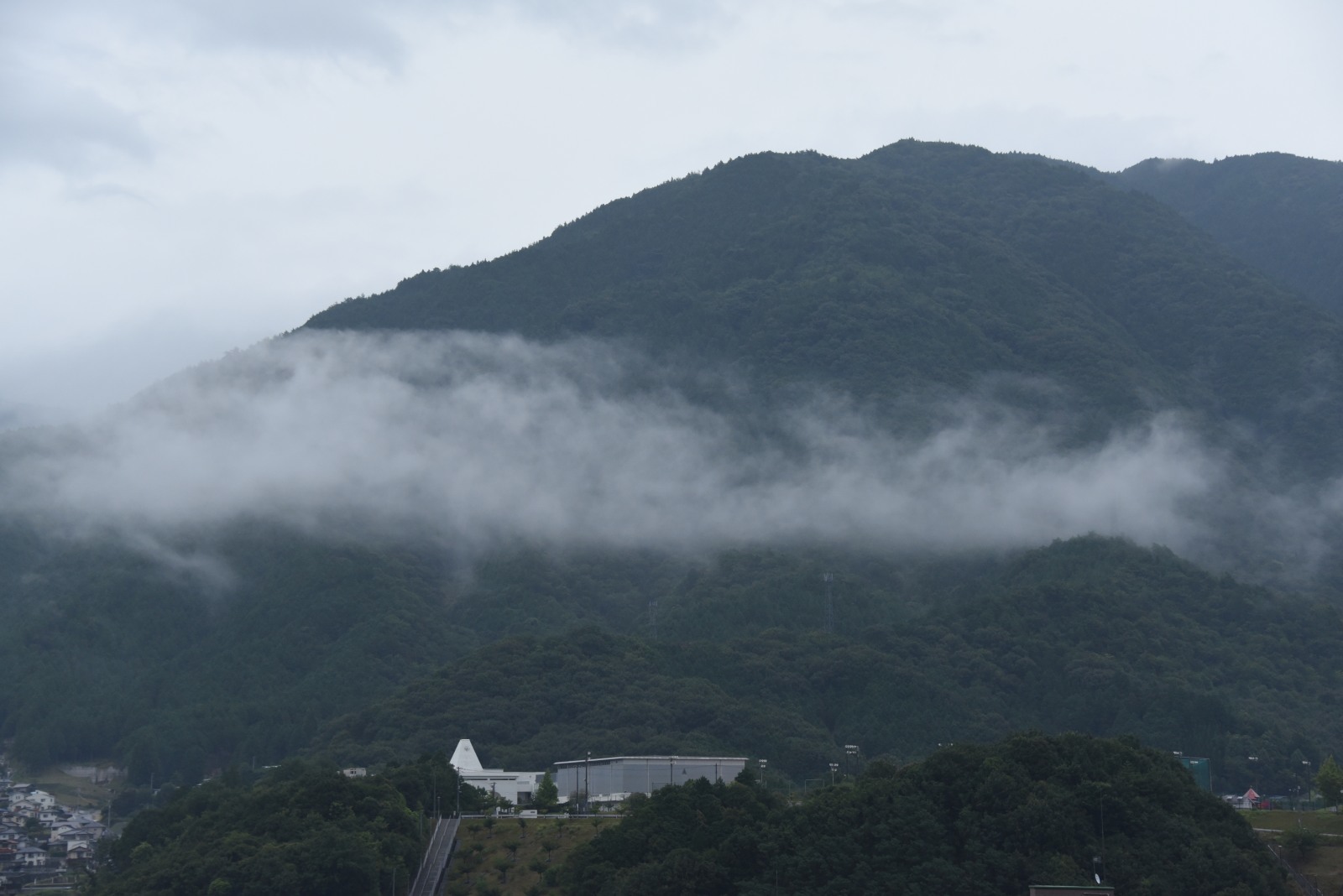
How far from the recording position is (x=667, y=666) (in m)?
140

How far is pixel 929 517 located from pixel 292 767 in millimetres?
88092

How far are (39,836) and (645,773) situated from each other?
160 ft

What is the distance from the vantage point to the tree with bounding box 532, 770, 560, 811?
314ft

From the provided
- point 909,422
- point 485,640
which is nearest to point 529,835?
point 485,640

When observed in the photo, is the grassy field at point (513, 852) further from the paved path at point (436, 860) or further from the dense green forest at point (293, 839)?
the dense green forest at point (293, 839)

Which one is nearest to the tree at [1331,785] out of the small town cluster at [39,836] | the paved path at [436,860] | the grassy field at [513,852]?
the grassy field at [513,852]

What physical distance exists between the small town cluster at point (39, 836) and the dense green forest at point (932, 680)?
1814 cm

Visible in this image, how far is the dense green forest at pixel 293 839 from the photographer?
251 feet

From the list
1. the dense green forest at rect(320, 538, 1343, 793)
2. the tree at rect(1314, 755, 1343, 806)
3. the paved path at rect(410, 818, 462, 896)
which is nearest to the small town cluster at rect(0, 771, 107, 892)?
the dense green forest at rect(320, 538, 1343, 793)

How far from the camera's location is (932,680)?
460 ft

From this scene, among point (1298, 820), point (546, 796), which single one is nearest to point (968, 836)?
point (1298, 820)

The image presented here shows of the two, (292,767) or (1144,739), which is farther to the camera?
(1144,739)

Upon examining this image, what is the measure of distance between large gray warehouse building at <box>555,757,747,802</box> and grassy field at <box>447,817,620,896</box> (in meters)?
17.6

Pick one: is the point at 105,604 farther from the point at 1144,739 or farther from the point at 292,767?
the point at 1144,739
